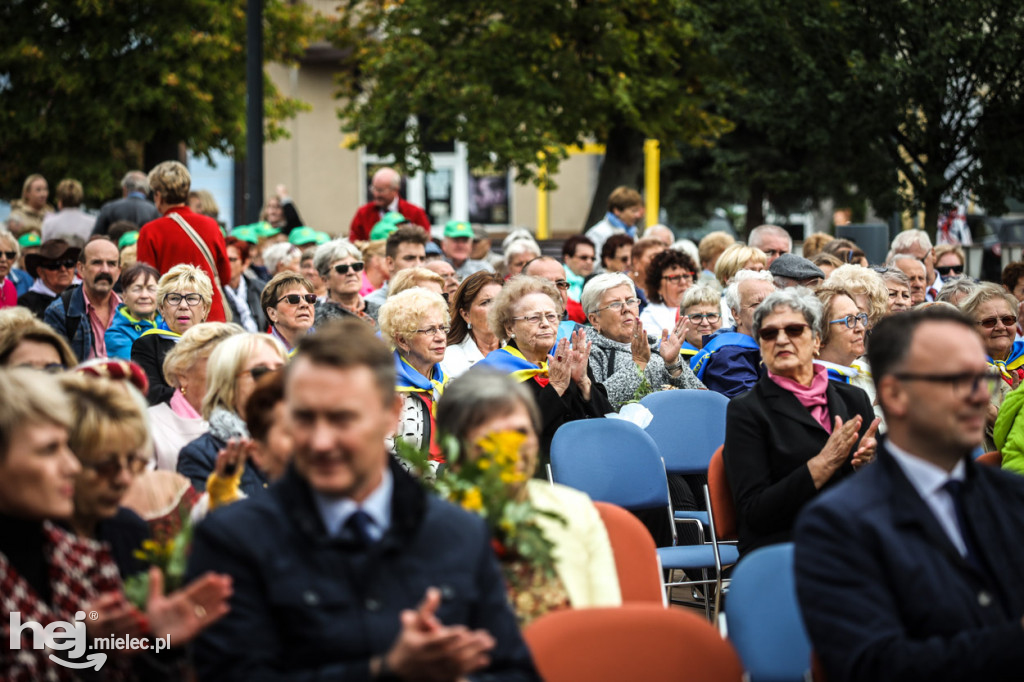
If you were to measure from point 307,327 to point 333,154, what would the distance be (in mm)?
22980

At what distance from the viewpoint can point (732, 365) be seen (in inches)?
280

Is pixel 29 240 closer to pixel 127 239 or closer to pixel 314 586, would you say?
pixel 127 239

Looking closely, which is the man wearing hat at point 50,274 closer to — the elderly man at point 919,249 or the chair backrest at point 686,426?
the chair backrest at point 686,426

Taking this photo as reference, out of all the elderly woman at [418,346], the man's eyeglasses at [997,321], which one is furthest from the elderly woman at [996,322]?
the elderly woman at [418,346]

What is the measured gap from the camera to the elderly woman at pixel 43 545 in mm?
2992

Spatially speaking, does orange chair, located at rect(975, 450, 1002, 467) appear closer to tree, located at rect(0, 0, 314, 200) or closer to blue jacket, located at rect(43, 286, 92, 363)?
blue jacket, located at rect(43, 286, 92, 363)

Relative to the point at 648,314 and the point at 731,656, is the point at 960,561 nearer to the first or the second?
the point at 731,656

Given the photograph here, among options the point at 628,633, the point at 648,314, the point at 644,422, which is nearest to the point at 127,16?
the point at 648,314

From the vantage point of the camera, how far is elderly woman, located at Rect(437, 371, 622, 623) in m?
3.52

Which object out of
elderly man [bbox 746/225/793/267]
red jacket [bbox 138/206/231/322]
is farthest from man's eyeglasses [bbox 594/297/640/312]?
elderly man [bbox 746/225/793/267]

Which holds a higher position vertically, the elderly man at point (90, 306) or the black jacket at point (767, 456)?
the elderly man at point (90, 306)

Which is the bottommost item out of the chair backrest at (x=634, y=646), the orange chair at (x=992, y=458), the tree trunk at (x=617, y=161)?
the chair backrest at (x=634, y=646)

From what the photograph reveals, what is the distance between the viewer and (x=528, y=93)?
16.6 meters

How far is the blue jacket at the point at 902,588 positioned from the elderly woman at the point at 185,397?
275cm
